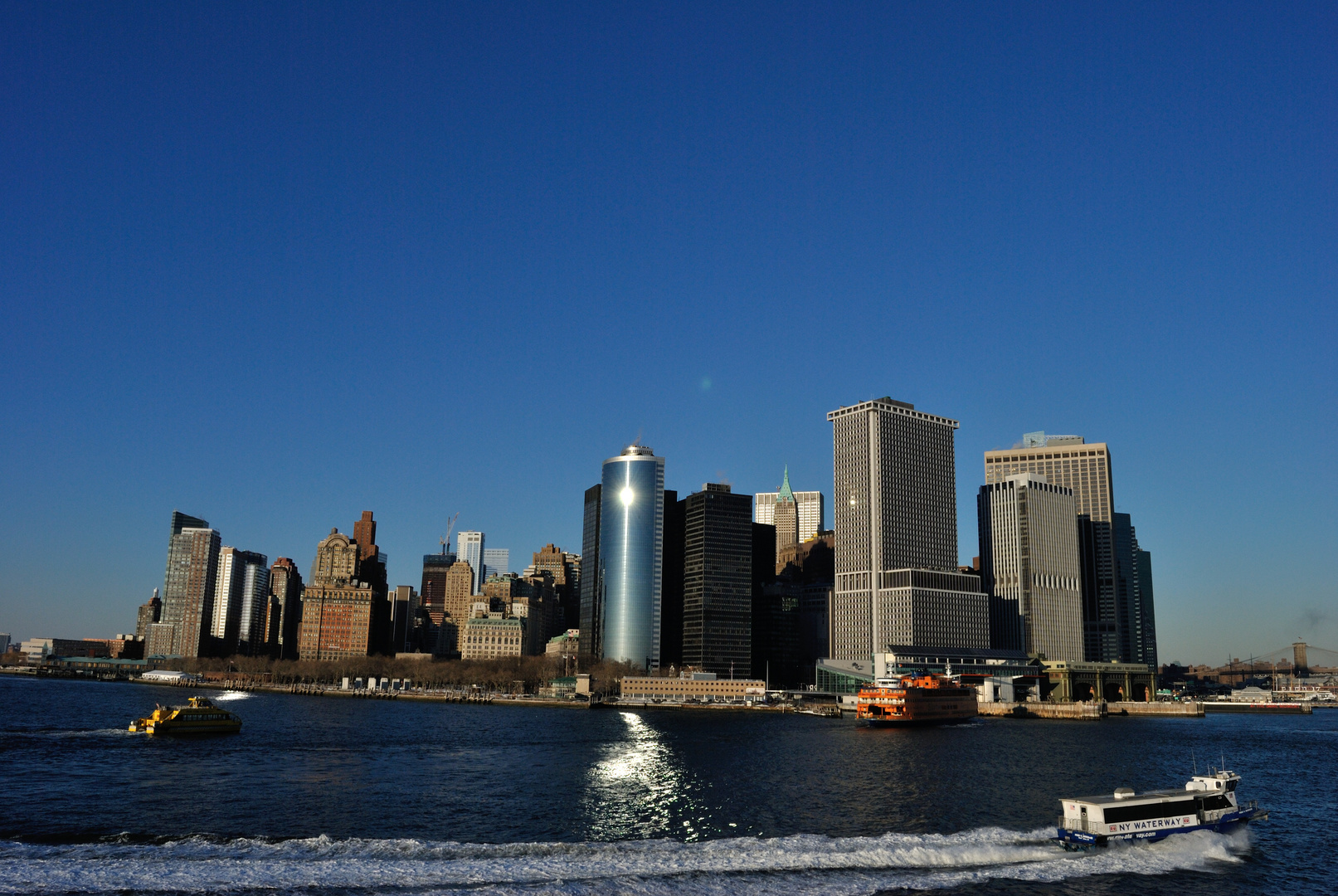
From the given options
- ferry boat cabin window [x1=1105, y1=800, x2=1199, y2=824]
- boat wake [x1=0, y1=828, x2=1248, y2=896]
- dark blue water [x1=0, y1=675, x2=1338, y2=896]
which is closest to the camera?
boat wake [x1=0, y1=828, x2=1248, y2=896]

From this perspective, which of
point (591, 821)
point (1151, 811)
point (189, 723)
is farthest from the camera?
point (189, 723)

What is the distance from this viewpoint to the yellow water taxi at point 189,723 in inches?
5335

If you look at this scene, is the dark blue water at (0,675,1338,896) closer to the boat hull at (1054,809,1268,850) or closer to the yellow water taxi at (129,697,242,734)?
the boat hull at (1054,809,1268,850)

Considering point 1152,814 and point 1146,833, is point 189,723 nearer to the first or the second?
point 1146,833

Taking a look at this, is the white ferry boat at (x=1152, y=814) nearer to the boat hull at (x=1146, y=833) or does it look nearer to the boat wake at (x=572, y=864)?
the boat hull at (x=1146, y=833)

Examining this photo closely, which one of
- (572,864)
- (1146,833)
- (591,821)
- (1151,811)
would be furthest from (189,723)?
(1151,811)

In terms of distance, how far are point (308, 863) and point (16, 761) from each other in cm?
6428

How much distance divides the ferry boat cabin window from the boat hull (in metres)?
0.90

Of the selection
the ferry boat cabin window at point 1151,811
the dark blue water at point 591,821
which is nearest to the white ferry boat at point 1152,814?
the ferry boat cabin window at point 1151,811

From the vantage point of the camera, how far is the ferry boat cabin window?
6850 cm

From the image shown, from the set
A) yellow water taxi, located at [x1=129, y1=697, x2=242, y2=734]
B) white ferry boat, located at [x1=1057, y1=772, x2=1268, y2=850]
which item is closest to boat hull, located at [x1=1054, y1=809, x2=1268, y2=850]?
white ferry boat, located at [x1=1057, y1=772, x2=1268, y2=850]

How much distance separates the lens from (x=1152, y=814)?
70438mm

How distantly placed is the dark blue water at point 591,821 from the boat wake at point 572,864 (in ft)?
0.67

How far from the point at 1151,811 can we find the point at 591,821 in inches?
1602
